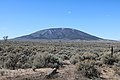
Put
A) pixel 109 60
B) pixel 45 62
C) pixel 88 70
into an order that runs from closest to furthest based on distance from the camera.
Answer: pixel 88 70, pixel 45 62, pixel 109 60

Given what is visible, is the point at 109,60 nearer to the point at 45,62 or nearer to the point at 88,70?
the point at 45,62

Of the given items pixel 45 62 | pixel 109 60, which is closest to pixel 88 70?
pixel 45 62

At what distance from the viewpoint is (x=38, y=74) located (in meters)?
17.8

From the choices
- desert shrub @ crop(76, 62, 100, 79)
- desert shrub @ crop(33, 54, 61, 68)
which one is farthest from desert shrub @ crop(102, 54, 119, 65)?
desert shrub @ crop(76, 62, 100, 79)

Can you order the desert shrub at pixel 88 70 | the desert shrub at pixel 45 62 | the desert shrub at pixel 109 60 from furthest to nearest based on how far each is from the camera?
1. the desert shrub at pixel 109 60
2. the desert shrub at pixel 45 62
3. the desert shrub at pixel 88 70

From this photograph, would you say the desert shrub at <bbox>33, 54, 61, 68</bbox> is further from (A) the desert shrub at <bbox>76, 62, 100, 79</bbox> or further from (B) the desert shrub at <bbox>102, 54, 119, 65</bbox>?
(B) the desert shrub at <bbox>102, 54, 119, 65</bbox>

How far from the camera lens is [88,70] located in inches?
755

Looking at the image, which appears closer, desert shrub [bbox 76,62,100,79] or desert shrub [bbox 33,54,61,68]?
desert shrub [bbox 76,62,100,79]

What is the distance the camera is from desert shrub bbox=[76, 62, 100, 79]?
18953mm

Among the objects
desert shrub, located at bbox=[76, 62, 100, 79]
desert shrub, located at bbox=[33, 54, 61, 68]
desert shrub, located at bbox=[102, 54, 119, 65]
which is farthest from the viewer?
desert shrub, located at bbox=[102, 54, 119, 65]

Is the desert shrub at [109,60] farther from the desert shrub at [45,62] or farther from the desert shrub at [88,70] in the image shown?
the desert shrub at [88,70]

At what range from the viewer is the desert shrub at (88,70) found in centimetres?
1895

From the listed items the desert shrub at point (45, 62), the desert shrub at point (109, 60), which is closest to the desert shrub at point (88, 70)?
the desert shrub at point (45, 62)

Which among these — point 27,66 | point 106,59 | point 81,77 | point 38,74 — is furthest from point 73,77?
point 106,59
